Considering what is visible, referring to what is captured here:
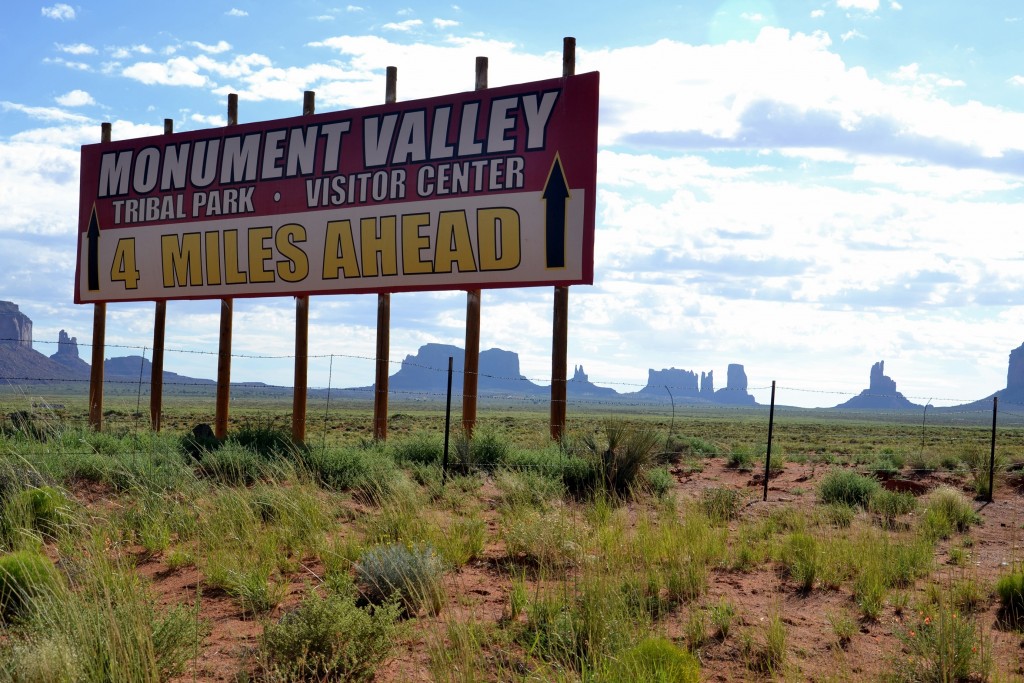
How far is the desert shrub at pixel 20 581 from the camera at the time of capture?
22.6 ft

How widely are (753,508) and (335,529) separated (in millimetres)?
6218

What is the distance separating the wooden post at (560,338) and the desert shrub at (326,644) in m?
9.49

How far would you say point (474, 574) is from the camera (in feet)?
27.0

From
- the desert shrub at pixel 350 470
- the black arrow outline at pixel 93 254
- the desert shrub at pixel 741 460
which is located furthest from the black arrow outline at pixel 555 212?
the black arrow outline at pixel 93 254

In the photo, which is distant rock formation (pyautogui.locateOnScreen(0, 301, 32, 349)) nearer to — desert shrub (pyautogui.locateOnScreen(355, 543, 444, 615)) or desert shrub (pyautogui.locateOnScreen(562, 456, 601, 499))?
desert shrub (pyautogui.locateOnScreen(562, 456, 601, 499))

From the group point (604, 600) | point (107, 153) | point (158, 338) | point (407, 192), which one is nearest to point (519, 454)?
point (407, 192)

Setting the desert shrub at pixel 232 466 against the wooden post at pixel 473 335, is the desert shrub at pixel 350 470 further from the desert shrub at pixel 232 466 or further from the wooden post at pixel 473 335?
the wooden post at pixel 473 335

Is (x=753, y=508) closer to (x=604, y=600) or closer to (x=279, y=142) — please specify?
(x=604, y=600)

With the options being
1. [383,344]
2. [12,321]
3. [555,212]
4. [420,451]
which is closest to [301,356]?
[383,344]

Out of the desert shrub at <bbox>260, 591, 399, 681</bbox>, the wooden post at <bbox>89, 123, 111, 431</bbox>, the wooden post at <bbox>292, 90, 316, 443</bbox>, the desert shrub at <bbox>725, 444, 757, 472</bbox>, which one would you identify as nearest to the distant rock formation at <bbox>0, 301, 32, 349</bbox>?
the wooden post at <bbox>89, 123, 111, 431</bbox>

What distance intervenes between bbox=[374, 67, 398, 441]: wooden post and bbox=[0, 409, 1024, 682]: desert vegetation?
3241mm

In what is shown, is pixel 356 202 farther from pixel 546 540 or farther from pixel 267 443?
pixel 546 540

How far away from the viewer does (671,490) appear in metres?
14.0

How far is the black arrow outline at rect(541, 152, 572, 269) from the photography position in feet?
49.8
